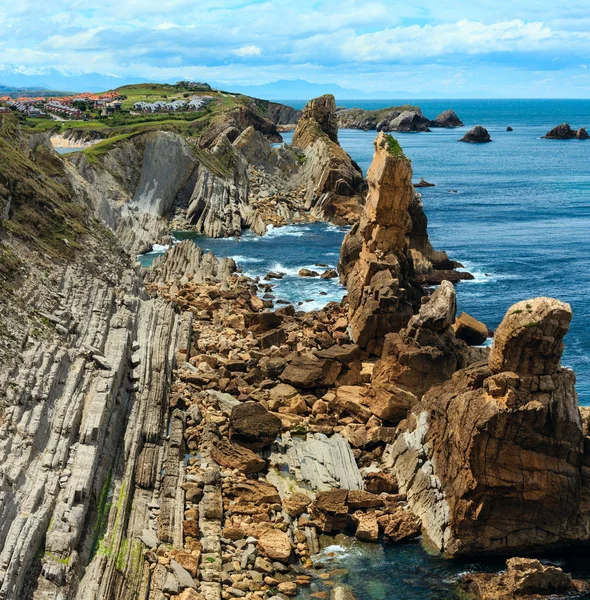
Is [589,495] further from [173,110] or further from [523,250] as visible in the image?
[173,110]

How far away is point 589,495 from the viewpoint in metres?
33.2

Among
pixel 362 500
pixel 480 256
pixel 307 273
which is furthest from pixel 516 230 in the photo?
pixel 362 500

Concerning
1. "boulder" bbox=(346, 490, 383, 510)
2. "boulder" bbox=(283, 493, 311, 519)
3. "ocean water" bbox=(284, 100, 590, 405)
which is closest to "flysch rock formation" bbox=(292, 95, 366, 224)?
"ocean water" bbox=(284, 100, 590, 405)

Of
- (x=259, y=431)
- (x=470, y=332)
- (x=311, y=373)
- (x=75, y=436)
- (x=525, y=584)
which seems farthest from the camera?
(x=470, y=332)

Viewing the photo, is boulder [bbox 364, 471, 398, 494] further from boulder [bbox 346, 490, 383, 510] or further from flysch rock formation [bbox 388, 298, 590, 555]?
flysch rock formation [bbox 388, 298, 590, 555]

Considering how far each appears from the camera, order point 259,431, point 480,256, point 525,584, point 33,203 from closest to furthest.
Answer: point 525,584
point 259,431
point 33,203
point 480,256

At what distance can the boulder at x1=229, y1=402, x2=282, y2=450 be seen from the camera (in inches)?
1558

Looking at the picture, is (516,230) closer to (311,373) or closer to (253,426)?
(311,373)

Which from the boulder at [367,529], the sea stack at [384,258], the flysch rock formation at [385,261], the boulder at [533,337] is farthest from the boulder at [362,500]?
the sea stack at [384,258]

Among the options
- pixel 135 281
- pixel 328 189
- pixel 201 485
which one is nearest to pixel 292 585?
pixel 201 485

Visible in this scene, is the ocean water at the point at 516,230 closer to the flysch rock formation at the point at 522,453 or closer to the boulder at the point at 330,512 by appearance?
the flysch rock formation at the point at 522,453

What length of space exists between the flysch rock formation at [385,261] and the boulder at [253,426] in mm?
13036

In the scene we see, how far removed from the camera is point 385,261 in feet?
188

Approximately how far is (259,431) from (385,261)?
71.6 feet
